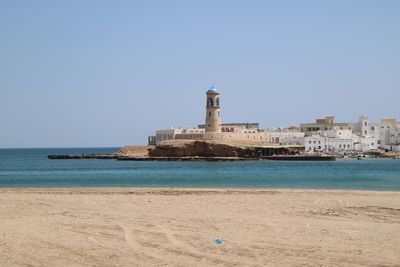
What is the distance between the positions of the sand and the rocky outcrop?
2037 inches

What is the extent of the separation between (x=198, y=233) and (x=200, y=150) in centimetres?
5898

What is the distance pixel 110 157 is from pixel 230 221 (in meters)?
73.1

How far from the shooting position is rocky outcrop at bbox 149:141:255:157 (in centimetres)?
6806

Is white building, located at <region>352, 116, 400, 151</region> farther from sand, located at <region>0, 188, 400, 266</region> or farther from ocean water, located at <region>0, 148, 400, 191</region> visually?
sand, located at <region>0, 188, 400, 266</region>

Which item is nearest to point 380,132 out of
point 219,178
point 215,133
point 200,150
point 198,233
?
point 215,133

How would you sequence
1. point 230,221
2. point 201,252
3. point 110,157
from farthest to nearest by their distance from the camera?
point 110,157 < point 230,221 < point 201,252

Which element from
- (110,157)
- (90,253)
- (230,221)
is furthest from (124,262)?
(110,157)

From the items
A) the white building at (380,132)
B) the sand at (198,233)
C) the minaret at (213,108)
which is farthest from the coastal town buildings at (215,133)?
the sand at (198,233)

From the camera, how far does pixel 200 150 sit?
69625mm

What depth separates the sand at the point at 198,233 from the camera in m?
8.69

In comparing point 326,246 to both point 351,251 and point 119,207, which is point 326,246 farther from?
point 119,207

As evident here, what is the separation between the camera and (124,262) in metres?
8.50

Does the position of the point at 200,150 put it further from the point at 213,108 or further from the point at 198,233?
the point at 198,233

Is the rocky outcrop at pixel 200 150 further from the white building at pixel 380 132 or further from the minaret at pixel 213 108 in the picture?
the white building at pixel 380 132
